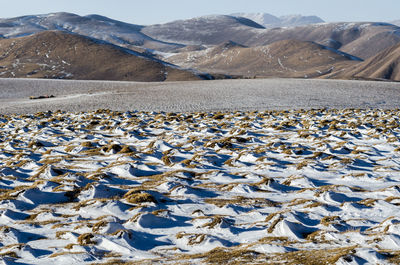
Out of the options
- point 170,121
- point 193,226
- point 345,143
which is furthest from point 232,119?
point 193,226

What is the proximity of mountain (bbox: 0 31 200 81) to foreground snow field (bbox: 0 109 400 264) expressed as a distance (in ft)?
414

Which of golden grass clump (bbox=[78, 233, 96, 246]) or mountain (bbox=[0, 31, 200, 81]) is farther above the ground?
mountain (bbox=[0, 31, 200, 81])

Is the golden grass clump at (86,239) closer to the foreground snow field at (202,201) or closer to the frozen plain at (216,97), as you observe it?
the foreground snow field at (202,201)

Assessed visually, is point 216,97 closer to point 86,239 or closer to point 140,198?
point 140,198

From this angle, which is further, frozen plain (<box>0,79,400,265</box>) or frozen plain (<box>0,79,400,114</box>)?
frozen plain (<box>0,79,400,114</box>)

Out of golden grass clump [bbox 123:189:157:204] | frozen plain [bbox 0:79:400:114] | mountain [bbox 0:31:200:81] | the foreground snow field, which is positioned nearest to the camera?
the foreground snow field

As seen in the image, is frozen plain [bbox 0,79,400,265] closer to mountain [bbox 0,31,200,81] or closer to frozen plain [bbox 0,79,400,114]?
frozen plain [bbox 0,79,400,114]

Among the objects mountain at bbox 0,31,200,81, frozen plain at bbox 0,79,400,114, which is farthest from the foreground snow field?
mountain at bbox 0,31,200,81

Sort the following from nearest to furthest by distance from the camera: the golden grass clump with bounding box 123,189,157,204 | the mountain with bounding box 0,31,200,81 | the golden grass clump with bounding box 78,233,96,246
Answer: the golden grass clump with bounding box 78,233,96,246 < the golden grass clump with bounding box 123,189,157,204 < the mountain with bounding box 0,31,200,81

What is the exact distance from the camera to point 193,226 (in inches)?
301

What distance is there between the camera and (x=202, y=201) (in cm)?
912

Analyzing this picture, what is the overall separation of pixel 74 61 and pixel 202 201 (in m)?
156

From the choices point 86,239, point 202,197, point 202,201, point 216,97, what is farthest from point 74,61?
point 86,239

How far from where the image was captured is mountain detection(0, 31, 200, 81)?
142500 mm
